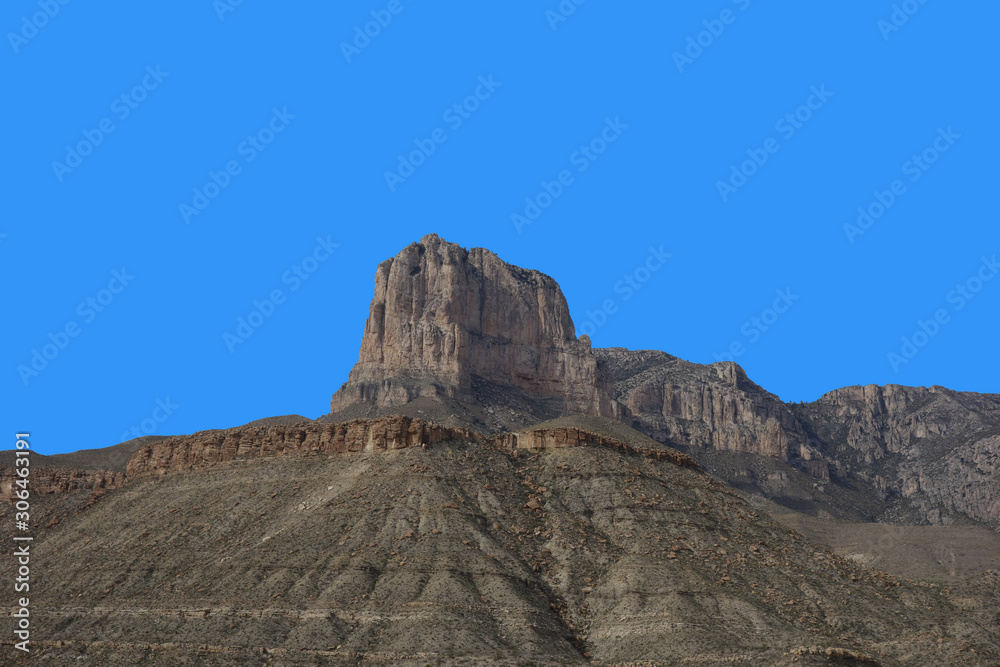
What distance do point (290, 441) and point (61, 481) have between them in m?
27.2

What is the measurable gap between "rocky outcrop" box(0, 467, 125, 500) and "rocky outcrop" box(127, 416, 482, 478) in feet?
8.68

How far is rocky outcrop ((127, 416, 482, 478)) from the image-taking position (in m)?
84.0

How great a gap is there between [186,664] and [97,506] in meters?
40.4

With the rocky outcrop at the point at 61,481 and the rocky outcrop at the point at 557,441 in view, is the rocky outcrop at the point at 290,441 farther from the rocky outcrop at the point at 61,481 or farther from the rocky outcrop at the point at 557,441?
the rocky outcrop at the point at 557,441

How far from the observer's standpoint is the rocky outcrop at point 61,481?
100 meters

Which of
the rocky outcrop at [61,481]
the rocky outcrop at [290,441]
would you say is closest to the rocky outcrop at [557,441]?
the rocky outcrop at [290,441]

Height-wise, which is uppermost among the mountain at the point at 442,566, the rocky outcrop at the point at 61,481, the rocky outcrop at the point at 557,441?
the rocky outcrop at the point at 61,481

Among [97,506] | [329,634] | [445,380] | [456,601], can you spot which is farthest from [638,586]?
[445,380]

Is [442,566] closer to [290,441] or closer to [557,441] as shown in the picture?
[557,441]

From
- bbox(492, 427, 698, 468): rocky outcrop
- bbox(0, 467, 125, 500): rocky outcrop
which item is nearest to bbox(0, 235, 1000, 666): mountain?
bbox(492, 427, 698, 468): rocky outcrop

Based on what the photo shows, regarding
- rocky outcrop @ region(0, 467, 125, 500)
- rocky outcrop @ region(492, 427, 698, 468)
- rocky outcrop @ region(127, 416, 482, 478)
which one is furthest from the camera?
rocky outcrop @ region(0, 467, 125, 500)

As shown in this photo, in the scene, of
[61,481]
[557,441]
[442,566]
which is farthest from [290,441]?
[442,566]

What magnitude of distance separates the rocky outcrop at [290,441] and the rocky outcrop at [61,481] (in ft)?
8.68

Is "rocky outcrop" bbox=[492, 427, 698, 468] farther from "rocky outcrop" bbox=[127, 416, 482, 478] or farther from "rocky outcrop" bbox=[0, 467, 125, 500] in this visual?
"rocky outcrop" bbox=[0, 467, 125, 500]
